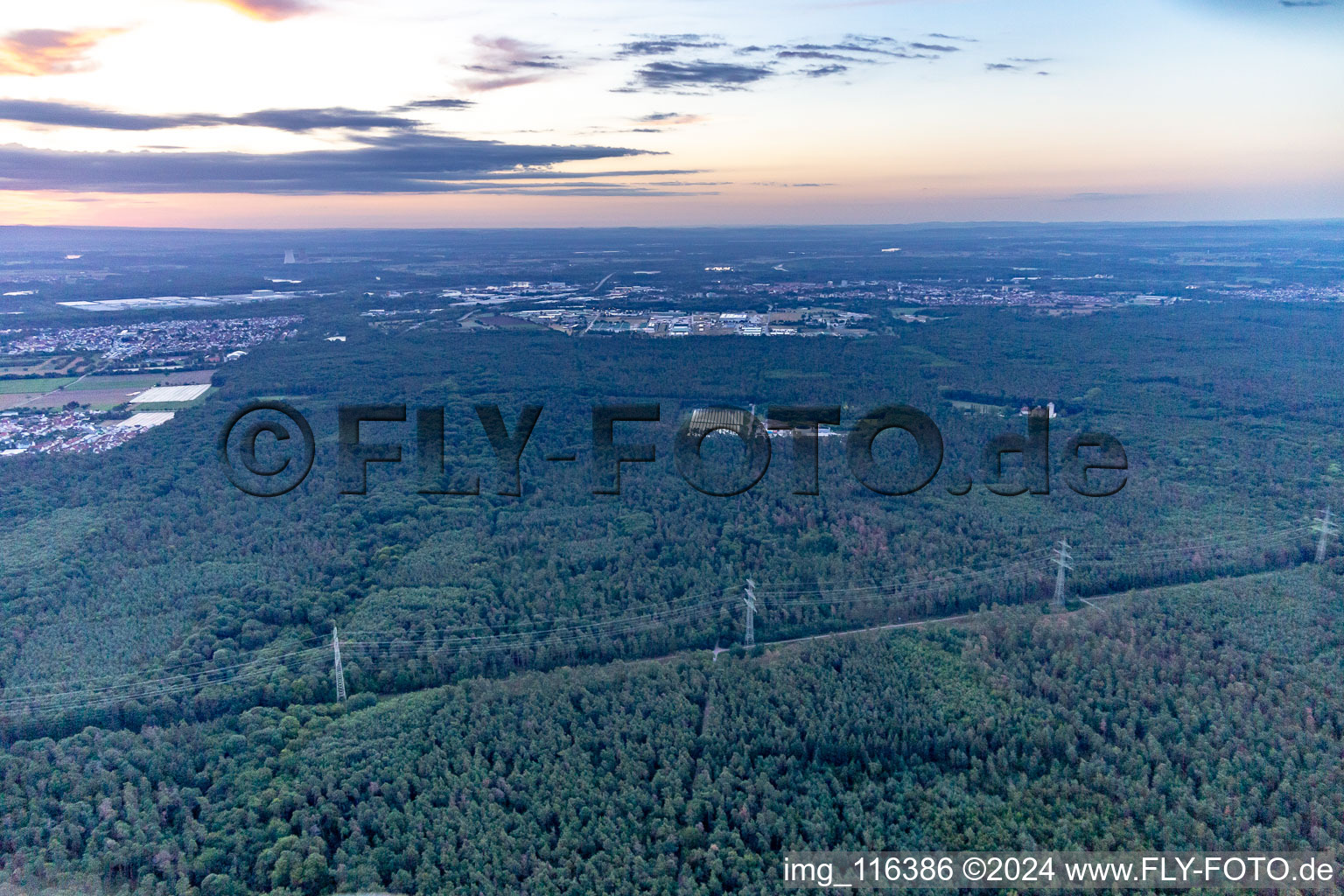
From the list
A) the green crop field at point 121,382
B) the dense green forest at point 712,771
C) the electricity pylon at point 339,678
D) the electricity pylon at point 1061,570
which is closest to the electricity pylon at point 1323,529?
the dense green forest at point 712,771

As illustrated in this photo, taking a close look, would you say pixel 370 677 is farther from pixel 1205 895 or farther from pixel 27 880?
pixel 1205 895

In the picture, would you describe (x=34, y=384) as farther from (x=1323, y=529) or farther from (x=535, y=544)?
(x=1323, y=529)

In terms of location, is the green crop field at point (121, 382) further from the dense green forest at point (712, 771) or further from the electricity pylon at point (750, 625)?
the electricity pylon at point (750, 625)

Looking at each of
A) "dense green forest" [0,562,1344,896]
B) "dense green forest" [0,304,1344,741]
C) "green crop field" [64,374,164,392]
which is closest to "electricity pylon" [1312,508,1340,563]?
"dense green forest" [0,304,1344,741]

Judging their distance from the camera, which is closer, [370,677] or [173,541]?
[370,677]

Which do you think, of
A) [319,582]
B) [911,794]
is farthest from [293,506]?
[911,794]

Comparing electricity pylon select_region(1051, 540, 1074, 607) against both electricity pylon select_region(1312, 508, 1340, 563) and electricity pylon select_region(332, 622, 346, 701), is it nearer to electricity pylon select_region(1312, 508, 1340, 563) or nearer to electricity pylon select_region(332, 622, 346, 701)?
electricity pylon select_region(1312, 508, 1340, 563)
